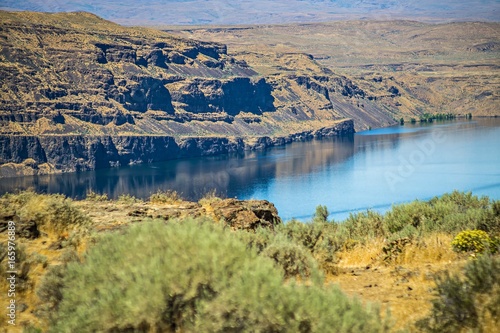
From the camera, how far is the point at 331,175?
117 metres

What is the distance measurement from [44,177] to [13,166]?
8.11m

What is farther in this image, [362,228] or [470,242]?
[362,228]

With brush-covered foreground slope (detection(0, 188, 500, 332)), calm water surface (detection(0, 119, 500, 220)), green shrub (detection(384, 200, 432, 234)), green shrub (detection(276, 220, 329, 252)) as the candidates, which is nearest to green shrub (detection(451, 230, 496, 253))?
brush-covered foreground slope (detection(0, 188, 500, 332))

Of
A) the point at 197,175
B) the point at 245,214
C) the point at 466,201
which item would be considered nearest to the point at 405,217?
the point at 245,214

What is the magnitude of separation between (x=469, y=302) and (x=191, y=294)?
3578 millimetres

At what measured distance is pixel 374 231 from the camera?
18.0m

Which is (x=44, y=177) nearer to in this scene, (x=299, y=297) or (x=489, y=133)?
(x=489, y=133)

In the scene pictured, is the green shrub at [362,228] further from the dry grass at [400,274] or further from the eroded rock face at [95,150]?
the eroded rock face at [95,150]

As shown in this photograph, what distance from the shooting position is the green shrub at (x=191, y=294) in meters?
7.66

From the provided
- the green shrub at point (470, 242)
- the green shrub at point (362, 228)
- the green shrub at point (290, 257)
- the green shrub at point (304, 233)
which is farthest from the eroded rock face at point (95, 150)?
the green shrub at point (290, 257)

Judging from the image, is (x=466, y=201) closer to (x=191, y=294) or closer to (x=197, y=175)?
(x=191, y=294)

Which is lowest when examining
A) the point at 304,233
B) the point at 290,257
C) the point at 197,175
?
the point at 197,175

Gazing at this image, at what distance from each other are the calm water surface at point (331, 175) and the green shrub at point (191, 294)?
172 feet

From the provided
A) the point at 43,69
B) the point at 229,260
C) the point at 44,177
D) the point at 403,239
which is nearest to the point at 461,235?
the point at 403,239
